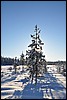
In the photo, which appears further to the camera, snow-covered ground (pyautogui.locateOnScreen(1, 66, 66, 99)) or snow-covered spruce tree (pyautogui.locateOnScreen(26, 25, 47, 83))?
snow-covered spruce tree (pyautogui.locateOnScreen(26, 25, 47, 83))

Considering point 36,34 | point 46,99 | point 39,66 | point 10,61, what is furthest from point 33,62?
point 10,61

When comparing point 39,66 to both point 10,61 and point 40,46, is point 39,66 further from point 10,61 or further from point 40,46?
point 10,61

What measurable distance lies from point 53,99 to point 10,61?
158589 mm

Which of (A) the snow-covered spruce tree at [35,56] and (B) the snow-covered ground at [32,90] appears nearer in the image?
(B) the snow-covered ground at [32,90]

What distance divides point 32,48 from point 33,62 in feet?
9.19

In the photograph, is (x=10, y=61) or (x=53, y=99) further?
(x=10, y=61)

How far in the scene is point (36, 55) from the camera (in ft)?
134

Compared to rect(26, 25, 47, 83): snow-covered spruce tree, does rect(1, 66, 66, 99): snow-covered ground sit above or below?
below

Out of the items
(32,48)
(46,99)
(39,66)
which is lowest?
(46,99)

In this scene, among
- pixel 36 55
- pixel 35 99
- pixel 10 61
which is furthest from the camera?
pixel 10 61

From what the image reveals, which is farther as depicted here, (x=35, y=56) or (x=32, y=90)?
(x=35, y=56)

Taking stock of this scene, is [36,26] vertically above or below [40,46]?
above

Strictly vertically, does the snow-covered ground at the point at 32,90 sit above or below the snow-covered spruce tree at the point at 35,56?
below

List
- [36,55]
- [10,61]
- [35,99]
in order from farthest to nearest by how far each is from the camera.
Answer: [10,61], [36,55], [35,99]
